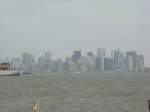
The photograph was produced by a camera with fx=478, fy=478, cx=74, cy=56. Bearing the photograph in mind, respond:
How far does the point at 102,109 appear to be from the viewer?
61.8m

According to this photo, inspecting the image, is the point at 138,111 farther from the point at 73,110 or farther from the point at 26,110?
the point at 26,110

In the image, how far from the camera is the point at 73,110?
197 feet

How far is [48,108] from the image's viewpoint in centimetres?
6350

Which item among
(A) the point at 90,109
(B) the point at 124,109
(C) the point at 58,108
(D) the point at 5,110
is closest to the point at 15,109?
(D) the point at 5,110

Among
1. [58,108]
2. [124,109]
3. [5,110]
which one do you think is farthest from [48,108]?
[124,109]

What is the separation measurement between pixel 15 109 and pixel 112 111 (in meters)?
12.6

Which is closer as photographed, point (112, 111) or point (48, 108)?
point (112, 111)

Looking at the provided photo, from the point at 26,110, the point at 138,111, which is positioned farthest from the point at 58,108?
the point at 138,111

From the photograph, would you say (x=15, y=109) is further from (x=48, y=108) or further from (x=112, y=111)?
(x=112, y=111)

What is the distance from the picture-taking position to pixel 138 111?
59906 millimetres

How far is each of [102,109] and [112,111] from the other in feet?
8.15

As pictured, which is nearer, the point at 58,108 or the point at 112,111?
the point at 112,111

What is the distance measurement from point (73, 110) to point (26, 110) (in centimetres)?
591

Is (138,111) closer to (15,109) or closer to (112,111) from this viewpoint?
(112,111)
